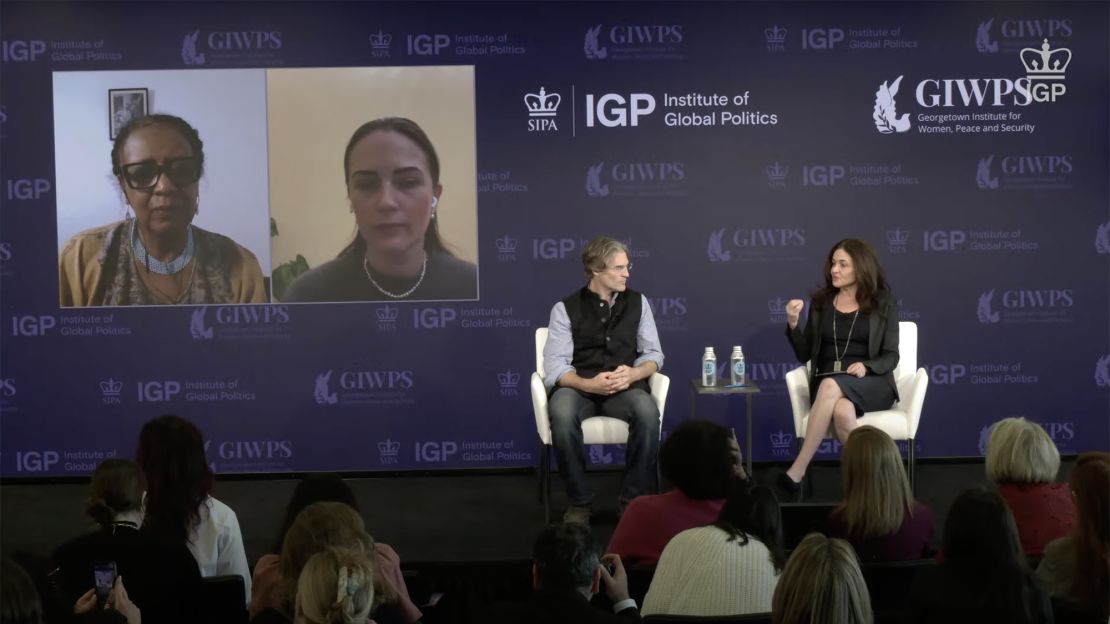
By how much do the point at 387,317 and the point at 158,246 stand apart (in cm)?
127

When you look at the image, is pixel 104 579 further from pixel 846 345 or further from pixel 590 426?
pixel 846 345

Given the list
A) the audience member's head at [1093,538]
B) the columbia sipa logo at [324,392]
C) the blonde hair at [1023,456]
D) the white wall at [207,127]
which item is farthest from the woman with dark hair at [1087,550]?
the white wall at [207,127]

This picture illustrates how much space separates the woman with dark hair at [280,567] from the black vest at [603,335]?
8.05ft

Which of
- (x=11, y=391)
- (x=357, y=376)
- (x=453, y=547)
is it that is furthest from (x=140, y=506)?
(x=11, y=391)

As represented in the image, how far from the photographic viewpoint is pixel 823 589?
7.09 ft

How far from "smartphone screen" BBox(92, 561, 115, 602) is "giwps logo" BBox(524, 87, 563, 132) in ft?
13.0

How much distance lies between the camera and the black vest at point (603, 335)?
551 centimetres

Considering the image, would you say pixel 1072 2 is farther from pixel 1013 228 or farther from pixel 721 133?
pixel 721 133

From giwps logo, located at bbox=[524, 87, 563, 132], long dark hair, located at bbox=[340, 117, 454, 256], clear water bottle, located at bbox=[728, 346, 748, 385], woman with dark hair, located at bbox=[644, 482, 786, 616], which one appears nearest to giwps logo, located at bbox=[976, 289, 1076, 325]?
clear water bottle, located at bbox=[728, 346, 748, 385]

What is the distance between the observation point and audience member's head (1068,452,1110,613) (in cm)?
278

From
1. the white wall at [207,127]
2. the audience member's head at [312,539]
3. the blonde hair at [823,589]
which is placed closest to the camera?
the blonde hair at [823,589]

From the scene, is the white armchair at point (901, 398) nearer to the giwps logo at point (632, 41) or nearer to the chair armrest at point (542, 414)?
the chair armrest at point (542, 414)

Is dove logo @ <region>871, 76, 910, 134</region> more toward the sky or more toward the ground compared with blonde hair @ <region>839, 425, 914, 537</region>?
more toward the sky

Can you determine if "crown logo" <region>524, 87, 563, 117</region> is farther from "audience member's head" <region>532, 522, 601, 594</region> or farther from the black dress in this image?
"audience member's head" <region>532, 522, 601, 594</region>
